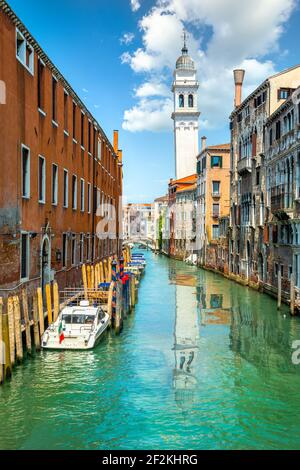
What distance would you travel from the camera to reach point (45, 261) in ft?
56.4

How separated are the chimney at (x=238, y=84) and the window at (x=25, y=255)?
23.8 metres

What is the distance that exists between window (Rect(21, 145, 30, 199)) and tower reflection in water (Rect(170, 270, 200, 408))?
648cm

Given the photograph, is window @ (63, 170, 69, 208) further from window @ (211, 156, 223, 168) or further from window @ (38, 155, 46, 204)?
window @ (211, 156, 223, 168)

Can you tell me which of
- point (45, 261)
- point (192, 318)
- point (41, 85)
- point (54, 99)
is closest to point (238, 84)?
point (192, 318)

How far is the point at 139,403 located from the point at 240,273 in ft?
77.7

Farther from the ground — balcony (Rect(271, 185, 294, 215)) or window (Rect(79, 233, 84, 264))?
balcony (Rect(271, 185, 294, 215))

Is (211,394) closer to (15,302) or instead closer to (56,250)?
(15,302)

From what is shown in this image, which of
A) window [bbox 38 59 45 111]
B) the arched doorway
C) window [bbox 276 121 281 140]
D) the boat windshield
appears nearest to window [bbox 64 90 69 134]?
window [bbox 38 59 45 111]

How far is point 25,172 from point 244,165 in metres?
19.0

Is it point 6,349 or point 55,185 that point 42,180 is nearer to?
point 55,185

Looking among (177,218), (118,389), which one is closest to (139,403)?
(118,389)

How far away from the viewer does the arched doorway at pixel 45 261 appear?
16802mm

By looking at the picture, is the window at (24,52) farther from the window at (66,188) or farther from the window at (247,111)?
the window at (247,111)

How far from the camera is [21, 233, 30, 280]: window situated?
47.9ft
